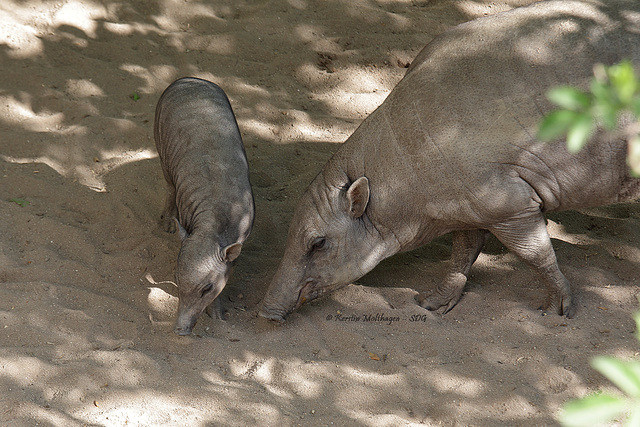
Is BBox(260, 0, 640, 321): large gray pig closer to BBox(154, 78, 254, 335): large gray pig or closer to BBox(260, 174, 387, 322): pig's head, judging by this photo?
BBox(260, 174, 387, 322): pig's head

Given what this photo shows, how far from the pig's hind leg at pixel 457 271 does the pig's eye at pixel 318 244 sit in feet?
3.20

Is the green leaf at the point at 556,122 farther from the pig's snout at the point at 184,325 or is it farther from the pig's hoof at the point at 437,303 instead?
the pig's hoof at the point at 437,303

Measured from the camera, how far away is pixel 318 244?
4.91 meters

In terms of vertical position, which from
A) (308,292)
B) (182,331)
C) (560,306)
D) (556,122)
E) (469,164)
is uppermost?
(556,122)

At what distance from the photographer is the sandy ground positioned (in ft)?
12.8

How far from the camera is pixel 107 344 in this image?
4426mm

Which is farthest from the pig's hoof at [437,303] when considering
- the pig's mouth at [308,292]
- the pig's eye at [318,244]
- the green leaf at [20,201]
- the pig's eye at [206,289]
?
the green leaf at [20,201]

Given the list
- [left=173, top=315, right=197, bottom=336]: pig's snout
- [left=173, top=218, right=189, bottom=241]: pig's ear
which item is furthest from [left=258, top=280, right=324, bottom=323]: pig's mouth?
[left=173, top=218, right=189, bottom=241]: pig's ear

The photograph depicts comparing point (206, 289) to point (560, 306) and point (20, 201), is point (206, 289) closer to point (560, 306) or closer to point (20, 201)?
point (20, 201)

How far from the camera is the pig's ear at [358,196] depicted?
4699 mm

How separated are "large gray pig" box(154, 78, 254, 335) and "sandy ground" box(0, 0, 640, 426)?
1.21 feet

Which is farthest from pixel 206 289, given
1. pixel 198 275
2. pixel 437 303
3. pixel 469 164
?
pixel 469 164

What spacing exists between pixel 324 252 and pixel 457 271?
114 cm

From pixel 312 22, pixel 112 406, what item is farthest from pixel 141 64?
pixel 112 406
